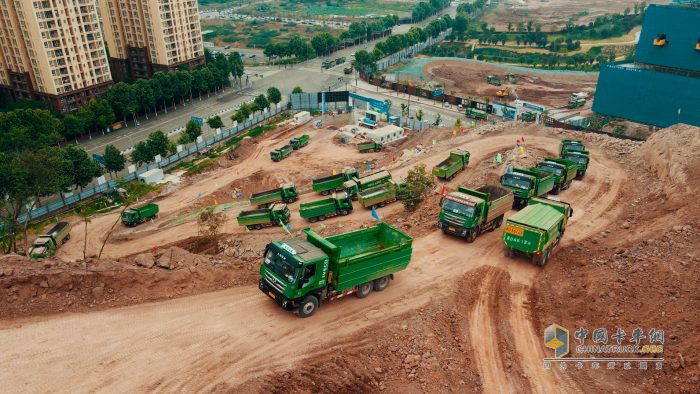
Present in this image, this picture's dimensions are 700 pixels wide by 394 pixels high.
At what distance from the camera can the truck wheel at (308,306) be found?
19047mm

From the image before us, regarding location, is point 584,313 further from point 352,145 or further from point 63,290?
point 352,145

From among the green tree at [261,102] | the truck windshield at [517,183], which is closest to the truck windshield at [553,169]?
the truck windshield at [517,183]

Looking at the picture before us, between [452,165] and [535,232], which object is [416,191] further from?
[535,232]

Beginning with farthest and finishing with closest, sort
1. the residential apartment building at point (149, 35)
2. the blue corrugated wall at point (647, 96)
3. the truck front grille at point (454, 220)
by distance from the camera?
the residential apartment building at point (149, 35), the blue corrugated wall at point (647, 96), the truck front grille at point (454, 220)

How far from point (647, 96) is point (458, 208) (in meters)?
57.9

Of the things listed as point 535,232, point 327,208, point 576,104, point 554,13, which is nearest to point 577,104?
point 576,104

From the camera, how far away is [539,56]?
402 feet

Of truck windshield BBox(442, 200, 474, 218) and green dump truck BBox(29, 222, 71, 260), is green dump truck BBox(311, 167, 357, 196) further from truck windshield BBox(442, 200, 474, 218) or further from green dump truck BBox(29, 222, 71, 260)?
green dump truck BBox(29, 222, 71, 260)

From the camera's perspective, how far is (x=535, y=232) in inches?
957

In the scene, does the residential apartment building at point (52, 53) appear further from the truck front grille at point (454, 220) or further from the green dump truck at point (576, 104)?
the green dump truck at point (576, 104)

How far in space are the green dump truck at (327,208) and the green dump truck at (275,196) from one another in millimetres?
5347

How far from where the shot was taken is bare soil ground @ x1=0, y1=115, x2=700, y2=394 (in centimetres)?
1641

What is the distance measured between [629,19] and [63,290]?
177943 mm

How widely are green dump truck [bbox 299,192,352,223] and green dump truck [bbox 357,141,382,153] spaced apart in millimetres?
22248
